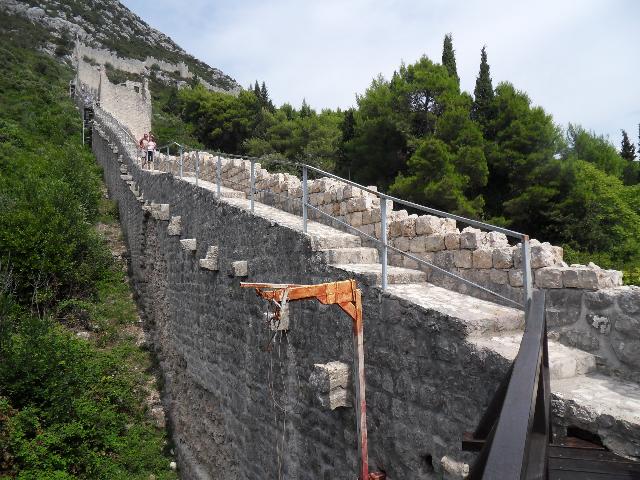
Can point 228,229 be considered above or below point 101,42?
below

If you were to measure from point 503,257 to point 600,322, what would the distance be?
915mm

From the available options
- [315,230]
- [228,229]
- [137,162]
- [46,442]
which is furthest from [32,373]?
[137,162]

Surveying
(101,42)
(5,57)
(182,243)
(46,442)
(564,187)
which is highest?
(101,42)

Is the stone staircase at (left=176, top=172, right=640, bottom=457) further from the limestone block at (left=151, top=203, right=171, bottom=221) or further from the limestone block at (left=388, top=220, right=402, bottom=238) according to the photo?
the limestone block at (left=151, top=203, right=171, bottom=221)

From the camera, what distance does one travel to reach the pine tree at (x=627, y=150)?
35062mm

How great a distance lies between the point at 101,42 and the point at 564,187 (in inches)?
2578

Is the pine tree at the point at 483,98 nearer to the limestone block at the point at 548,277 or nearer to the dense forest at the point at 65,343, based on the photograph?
the dense forest at the point at 65,343

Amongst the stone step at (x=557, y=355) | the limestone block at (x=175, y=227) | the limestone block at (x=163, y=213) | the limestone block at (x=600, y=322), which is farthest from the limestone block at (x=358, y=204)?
the limestone block at (x=163, y=213)

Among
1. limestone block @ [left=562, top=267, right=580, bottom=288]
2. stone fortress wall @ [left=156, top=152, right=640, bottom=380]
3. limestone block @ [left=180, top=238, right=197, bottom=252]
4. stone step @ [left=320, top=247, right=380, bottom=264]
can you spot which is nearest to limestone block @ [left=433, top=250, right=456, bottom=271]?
stone fortress wall @ [left=156, top=152, right=640, bottom=380]

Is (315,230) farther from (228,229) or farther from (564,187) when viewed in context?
(564,187)

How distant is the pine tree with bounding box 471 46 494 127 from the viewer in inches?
870

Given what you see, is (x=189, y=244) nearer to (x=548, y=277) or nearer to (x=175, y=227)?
(x=175, y=227)

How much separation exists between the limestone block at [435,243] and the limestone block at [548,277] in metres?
1.06

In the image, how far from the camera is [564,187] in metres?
19.5
